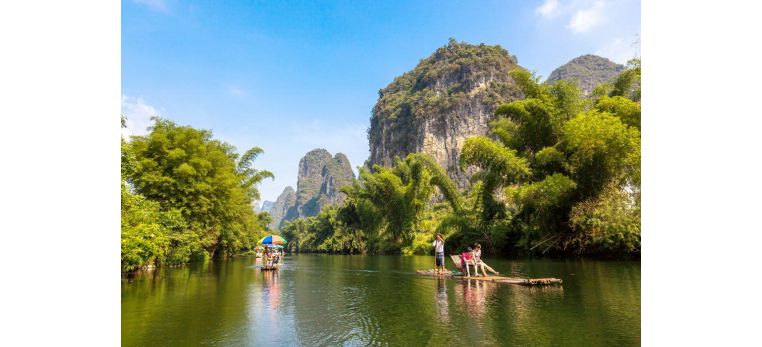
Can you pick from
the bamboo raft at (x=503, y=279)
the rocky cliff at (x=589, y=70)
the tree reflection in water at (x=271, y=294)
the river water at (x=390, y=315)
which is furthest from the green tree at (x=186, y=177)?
the rocky cliff at (x=589, y=70)

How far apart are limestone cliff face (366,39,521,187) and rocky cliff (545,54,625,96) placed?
3122cm

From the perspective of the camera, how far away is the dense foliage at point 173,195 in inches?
534

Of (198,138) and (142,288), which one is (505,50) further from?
(142,288)

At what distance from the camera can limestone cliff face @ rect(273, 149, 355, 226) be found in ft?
505

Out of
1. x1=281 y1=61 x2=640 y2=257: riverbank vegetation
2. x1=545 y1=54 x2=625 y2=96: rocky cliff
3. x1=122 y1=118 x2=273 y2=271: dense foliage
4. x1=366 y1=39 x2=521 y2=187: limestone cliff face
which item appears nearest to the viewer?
x1=122 y1=118 x2=273 y2=271: dense foliage

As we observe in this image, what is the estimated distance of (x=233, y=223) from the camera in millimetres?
29359

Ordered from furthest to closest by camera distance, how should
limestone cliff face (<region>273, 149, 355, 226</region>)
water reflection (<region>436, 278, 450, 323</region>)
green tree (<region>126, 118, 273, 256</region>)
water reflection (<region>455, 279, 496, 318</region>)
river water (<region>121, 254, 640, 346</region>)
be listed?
limestone cliff face (<region>273, 149, 355, 226</region>)
green tree (<region>126, 118, 273, 256</region>)
water reflection (<region>455, 279, 496, 318</region>)
water reflection (<region>436, 278, 450, 323</region>)
river water (<region>121, 254, 640, 346</region>)

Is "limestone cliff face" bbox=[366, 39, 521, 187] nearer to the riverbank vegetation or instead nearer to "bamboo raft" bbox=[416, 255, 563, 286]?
the riverbank vegetation

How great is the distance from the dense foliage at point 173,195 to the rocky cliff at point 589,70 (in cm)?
9885

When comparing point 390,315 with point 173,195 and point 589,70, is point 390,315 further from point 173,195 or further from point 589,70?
point 589,70

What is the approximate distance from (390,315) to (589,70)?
129 m

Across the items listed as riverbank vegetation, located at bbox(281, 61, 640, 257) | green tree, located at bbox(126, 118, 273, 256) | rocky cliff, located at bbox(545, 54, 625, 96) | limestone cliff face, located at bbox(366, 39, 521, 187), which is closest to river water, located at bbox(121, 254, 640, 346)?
riverbank vegetation, located at bbox(281, 61, 640, 257)
